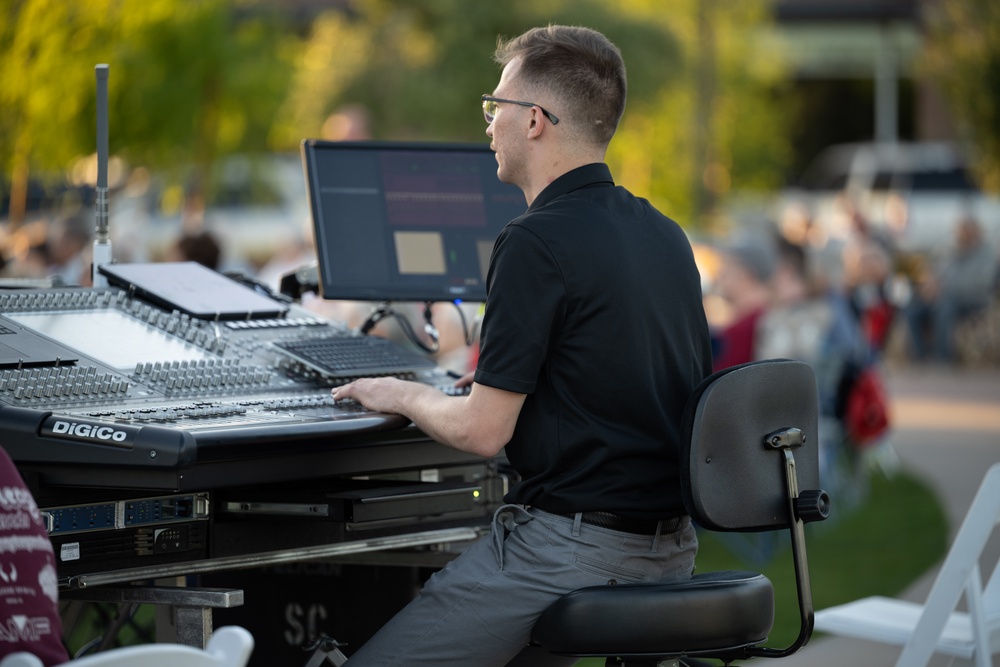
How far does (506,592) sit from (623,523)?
0.93 feet

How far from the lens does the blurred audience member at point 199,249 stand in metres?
6.67

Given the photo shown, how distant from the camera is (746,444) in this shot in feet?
9.77

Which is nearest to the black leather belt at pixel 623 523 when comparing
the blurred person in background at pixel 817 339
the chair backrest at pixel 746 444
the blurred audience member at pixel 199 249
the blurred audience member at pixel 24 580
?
the chair backrest at pixel 746 444

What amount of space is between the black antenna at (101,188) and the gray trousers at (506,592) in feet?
5.02

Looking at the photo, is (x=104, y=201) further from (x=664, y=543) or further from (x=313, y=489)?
(x=664, y=543)

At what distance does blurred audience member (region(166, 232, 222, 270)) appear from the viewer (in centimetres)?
667

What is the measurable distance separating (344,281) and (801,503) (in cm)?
153

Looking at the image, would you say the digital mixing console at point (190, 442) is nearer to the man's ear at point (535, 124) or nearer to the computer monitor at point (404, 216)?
the computer monitor at point (404, 216)

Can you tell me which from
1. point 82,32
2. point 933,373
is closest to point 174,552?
point 82,32

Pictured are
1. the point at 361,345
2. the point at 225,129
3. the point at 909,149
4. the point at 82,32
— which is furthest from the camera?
the point at 909,149

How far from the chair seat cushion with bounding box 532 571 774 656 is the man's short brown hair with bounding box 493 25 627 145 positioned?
3.16 feet

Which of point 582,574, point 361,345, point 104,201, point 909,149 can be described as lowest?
point 582,574

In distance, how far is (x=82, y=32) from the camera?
9.08m

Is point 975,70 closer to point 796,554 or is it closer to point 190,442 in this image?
point 796,554
